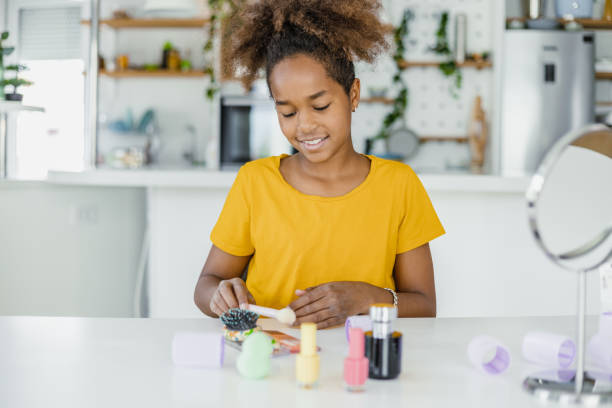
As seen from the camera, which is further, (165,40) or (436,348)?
(165,40)

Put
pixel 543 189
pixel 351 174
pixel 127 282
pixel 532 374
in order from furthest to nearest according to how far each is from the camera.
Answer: pixel 127 282, pixel 351 174, pixel 532 374, pixel 543 189

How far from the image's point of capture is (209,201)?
7.29 feet

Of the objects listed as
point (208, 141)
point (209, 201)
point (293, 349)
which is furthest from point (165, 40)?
point (293, 349)

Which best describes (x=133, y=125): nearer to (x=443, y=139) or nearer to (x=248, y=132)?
(x=248, y=132)

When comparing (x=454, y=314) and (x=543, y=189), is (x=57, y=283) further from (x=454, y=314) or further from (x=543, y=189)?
(x=543, y=189)

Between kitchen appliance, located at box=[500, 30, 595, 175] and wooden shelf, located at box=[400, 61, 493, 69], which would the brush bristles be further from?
wooden shelf, located at box=[400, 61, 493, 69]

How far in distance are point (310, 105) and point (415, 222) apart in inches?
12.6

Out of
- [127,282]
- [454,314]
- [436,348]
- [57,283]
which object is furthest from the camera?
[127,282]

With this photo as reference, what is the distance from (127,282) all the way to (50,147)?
303 centimetres

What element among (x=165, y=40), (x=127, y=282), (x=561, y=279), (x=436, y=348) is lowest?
(x=127, y=282)

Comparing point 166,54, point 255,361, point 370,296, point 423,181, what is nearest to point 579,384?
point 255,361

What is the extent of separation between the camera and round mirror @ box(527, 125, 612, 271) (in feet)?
1.86

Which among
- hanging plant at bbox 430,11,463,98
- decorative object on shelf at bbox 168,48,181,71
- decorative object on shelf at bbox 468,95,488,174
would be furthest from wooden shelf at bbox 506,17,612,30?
decorative object on shelf at bbox 168,48,181,71

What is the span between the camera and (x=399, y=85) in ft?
15.3
